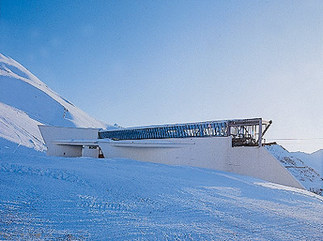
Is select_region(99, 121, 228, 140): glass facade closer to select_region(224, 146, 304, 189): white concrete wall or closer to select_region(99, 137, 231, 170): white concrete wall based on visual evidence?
select_region(99, 137, 231, 170): white concrete wall

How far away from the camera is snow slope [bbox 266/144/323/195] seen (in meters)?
17.7

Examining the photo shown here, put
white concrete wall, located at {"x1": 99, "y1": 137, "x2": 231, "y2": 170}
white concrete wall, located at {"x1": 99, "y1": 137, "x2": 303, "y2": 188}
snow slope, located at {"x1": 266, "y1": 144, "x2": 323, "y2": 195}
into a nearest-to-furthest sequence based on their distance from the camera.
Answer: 1. snow slope, located at {"x1": 266, "y1": 144, "x2": 323, "y2": 195}
2. white concrete wall, located at {"x1": 99, "y1": 137, "x2": 303, "y2": 188}
3. white concrete wall, located at {"x1": 99, "y1": 137, "x2": 231, "y2": 170}

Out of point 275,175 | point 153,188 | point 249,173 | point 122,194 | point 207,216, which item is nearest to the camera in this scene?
point 207,216

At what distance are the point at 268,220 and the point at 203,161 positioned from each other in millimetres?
17746

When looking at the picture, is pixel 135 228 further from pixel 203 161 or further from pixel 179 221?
pixel 203 161

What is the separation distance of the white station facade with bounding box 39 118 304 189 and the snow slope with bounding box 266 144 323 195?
972mm

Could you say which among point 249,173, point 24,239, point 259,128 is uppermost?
point 259,128

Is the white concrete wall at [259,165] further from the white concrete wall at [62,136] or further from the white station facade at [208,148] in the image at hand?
the white concrete wall at [62,136]

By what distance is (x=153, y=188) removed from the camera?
Result: 6906 millimetres

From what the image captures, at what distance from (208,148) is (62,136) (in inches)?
958

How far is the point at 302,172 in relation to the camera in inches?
742

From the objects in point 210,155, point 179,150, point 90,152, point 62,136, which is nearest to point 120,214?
point 210,155

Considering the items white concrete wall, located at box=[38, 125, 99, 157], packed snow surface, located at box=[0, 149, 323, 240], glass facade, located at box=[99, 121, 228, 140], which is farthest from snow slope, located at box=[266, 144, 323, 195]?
white concrete wall, located at box=[38, 125, 99, 157]

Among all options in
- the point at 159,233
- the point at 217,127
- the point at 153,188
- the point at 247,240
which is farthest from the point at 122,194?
the point at 217,127
